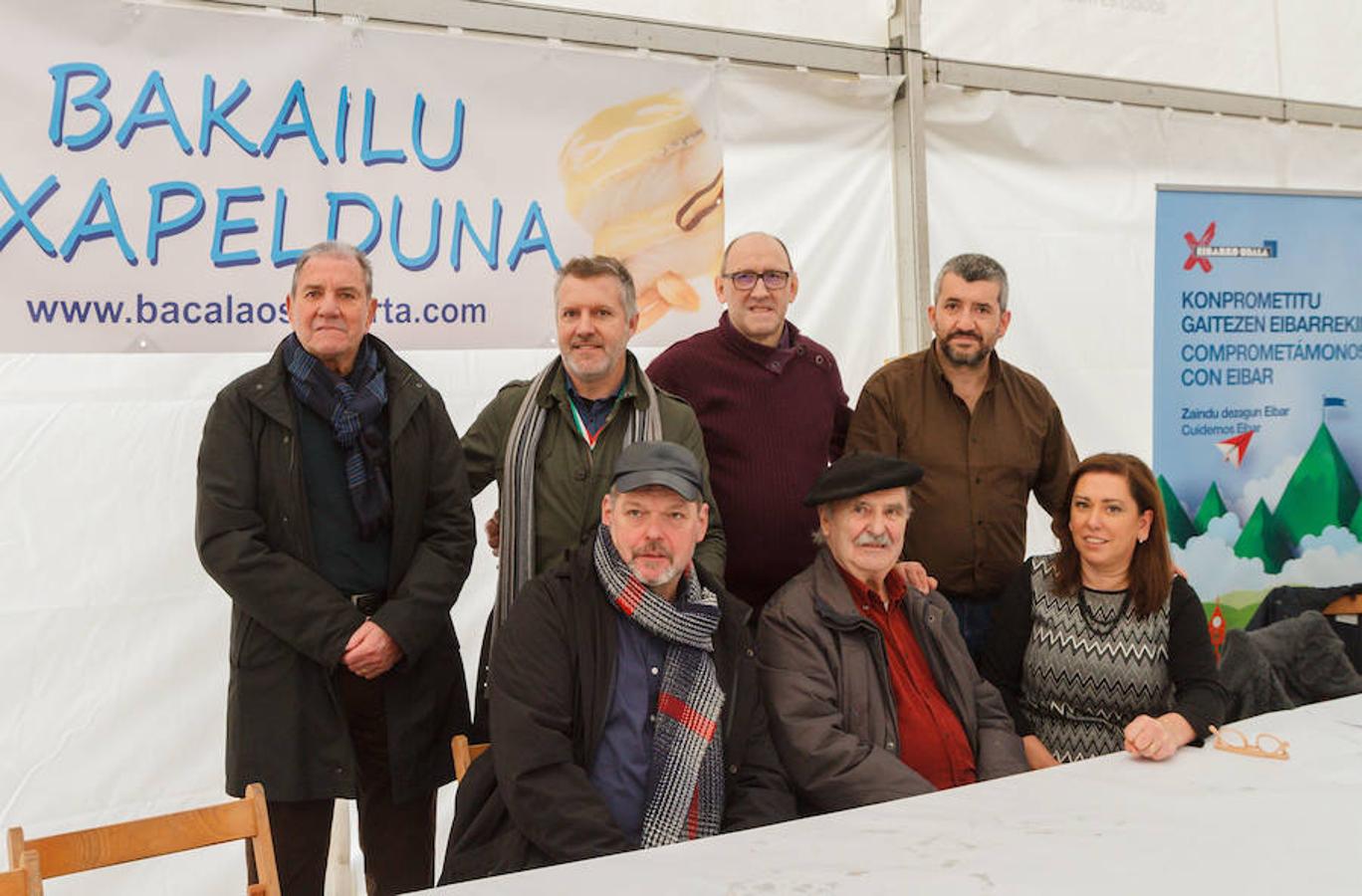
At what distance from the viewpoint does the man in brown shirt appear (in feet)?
8.94

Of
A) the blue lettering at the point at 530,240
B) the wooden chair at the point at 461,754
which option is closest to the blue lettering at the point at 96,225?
the blue lettering at the point at 530,240

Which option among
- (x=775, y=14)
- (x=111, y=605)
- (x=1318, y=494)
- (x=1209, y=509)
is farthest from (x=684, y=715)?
(x=1318, y=494)

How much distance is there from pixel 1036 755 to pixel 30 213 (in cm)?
237

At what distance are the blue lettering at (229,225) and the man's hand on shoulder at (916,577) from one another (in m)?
1.68

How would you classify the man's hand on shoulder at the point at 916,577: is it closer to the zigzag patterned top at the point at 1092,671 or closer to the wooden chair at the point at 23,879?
the zigzag patterned top at the point at 1092,671

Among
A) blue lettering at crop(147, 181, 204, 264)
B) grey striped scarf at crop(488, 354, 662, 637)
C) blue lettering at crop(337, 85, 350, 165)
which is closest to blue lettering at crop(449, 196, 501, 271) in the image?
blue lettering at crop(337, 85, 350, 165)

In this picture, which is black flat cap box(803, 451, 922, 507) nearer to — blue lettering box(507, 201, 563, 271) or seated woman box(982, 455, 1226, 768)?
seated woman box(982, 455, 1226, 768)

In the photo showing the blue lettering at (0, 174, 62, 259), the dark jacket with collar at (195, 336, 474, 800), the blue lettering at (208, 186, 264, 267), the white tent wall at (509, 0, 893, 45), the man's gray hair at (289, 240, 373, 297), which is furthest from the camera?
the white tent wall at (509, 0, 893, 45)

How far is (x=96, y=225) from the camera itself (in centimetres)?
274

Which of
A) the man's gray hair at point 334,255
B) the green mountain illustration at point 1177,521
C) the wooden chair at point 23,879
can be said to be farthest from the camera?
the green mountain illustration at point 1177,521

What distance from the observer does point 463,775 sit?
7.06 feet

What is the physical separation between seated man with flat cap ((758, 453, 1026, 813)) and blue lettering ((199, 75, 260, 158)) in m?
1.58

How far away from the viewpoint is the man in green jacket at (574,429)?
2.39 metres

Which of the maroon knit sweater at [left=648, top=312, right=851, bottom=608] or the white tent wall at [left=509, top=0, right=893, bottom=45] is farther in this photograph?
the white tent wall at [left=509, top=0, right=893, bottom=45]
